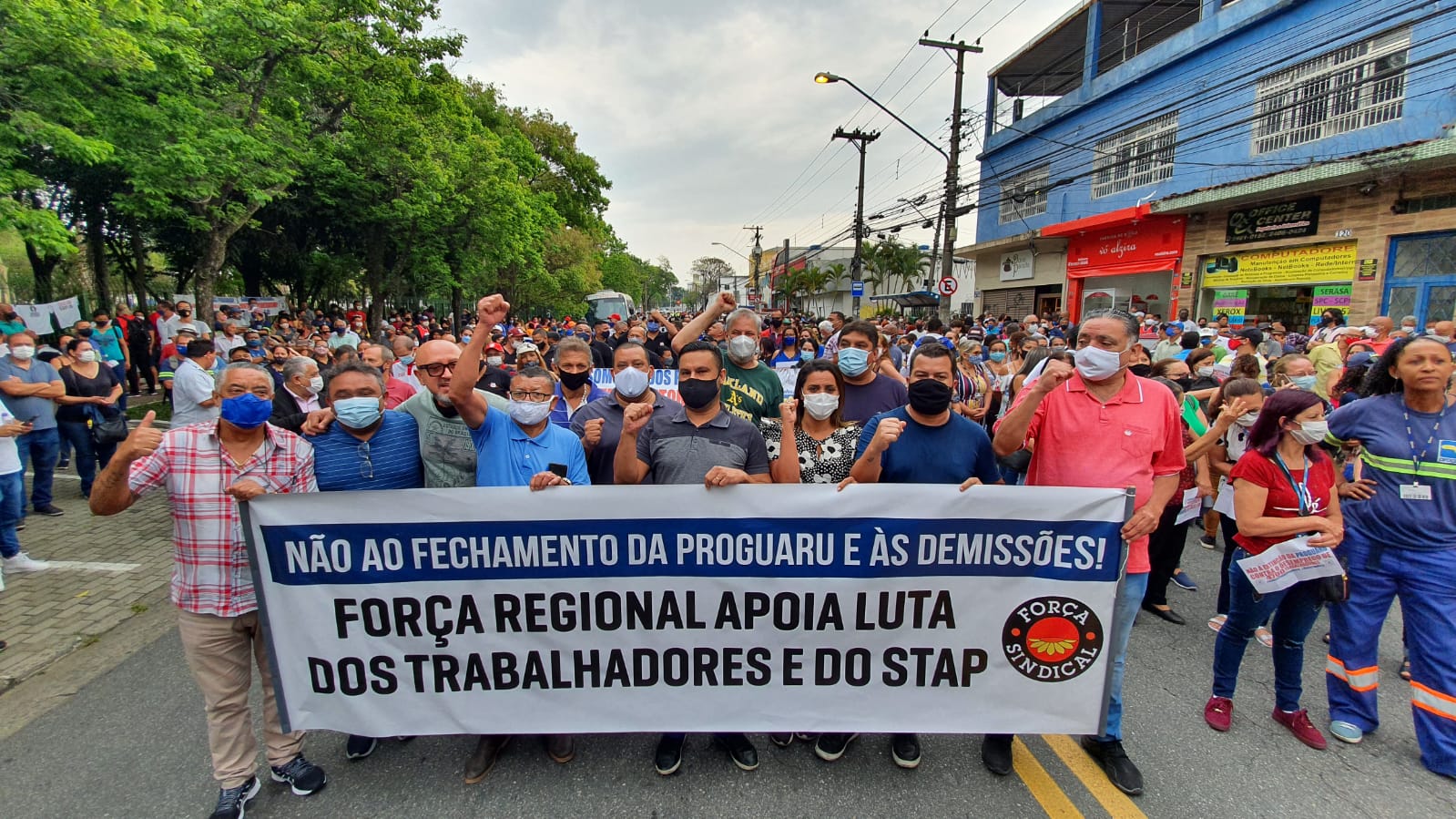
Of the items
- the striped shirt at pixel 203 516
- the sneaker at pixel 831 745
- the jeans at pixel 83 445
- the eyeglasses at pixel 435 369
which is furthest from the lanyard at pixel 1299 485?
the jeans at pixel 83 445

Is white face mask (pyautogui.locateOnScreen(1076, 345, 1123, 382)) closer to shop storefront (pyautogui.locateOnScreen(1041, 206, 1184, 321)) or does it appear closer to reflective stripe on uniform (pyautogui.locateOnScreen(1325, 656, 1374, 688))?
reflective stripe on uniform (pyautogui.locateOnScreen(1325, 656, 1374, 688))

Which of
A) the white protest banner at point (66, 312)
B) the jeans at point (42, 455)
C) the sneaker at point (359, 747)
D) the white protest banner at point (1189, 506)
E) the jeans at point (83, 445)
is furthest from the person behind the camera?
the white protest banner at point (66, 312)

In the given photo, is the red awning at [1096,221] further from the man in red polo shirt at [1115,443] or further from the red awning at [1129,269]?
the man in red polo shirt at [1115,443]

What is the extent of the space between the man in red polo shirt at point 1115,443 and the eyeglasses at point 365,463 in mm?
2897

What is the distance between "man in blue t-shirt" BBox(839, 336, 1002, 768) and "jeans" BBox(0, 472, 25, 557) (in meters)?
6.45

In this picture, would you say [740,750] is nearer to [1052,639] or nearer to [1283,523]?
[1052,639]

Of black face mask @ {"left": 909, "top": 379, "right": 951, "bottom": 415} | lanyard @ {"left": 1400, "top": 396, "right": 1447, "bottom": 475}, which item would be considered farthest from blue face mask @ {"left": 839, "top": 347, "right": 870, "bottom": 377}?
lanyard @ {"left": 1400, "top": 396, "right": 1447, "bottom": 475}

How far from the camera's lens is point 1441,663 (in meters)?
3.02

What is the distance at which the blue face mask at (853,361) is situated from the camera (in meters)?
4.16

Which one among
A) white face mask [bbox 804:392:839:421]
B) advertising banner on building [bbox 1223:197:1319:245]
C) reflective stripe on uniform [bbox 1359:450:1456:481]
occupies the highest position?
advertising banner on building [bbox 1223:197:1319:245]

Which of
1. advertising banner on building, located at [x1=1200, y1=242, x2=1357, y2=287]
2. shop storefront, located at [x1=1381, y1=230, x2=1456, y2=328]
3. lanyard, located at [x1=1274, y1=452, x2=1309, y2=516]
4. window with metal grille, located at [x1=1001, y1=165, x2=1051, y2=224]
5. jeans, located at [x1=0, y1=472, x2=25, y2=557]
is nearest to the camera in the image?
lanyard, located at [x1=1274, y1=452, x2=1309, y2=516]

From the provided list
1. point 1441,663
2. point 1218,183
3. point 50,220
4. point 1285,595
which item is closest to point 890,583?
point 1285,595

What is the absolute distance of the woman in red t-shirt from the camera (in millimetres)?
3109

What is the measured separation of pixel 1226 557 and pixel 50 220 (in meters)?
12.9
